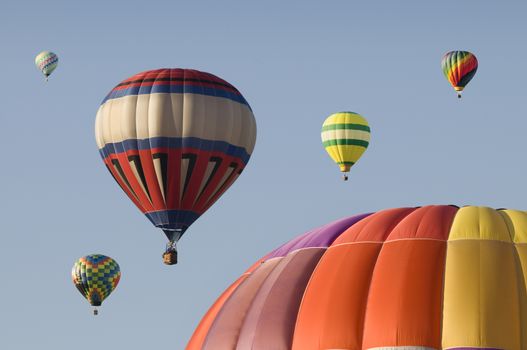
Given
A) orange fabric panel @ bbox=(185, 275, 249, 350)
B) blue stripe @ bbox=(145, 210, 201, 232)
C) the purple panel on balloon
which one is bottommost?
orange fabric panel @ bbox=(185, 275, 249, 350)

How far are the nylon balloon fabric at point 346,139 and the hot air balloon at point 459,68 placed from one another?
3.55 metres

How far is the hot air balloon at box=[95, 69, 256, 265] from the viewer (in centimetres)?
4397

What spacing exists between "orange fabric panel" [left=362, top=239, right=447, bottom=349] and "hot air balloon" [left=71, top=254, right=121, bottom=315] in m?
29.9

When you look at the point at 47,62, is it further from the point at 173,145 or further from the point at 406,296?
the point at 406,296

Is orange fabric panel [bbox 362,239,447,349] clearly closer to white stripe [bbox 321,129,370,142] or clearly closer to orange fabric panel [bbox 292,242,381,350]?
orange fabric panel [bbox 292,242,381,350]

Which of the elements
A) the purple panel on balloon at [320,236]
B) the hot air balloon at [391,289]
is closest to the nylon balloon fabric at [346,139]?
the purple panel on balloon at [320,236]

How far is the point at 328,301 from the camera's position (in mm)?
27453

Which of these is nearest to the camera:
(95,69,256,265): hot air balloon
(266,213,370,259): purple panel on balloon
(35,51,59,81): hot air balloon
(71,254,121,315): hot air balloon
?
(266,213,370,259): purple panel on balloon

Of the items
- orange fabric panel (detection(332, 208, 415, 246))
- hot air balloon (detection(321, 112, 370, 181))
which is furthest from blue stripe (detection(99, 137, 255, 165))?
orange fabric panel (detection(332, 208, 415, 246))

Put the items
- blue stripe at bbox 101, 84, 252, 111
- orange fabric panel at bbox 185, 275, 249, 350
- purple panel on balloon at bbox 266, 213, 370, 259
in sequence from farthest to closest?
blue stripe at bbox 101, 84, 252, 111 → orange fabric panel at bbox 185, 275, 249, 350 → purple panel on balloon at bbox 266, 213, 370, 259

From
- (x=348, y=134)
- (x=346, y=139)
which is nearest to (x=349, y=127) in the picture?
(x=348, y=134)

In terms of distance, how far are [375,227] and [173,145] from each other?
1607 cm

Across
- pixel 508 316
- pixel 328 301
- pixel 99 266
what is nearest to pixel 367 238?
pixel 328 301

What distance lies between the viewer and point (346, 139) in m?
57.1
